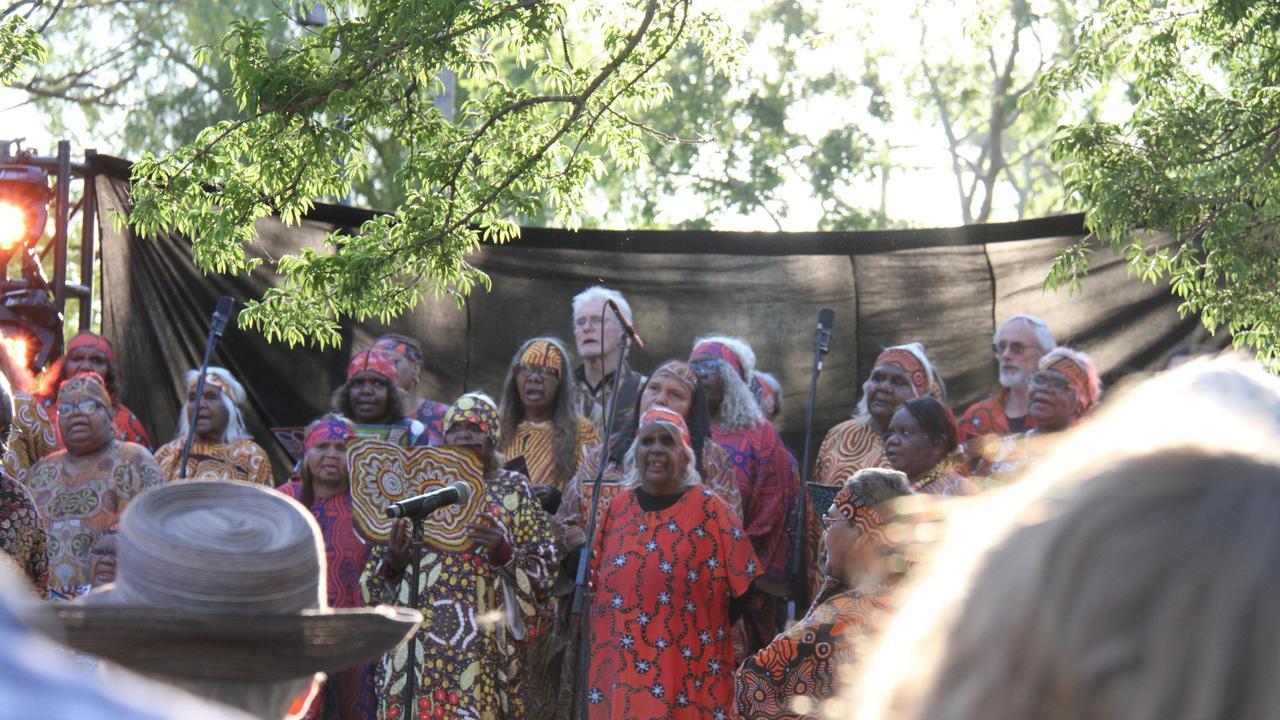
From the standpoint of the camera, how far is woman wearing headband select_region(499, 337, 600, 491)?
8086 millimetres

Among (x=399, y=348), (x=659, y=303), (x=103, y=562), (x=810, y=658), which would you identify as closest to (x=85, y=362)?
(x=399, y=348)

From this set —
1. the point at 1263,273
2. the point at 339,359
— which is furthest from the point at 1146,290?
the point at 339,359

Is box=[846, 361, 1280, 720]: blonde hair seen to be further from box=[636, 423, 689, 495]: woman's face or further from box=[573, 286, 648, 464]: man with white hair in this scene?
box=[573, 286, 648, 464]: man with white hair

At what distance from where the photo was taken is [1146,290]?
27.0ft

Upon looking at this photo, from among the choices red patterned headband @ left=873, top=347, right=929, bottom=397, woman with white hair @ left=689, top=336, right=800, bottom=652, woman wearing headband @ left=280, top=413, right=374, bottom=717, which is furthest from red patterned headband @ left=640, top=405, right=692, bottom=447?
woman wearing headband @ left=280, top=413, right=374, bottom=717

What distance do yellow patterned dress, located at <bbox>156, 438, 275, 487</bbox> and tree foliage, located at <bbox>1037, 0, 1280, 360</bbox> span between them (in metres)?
4.47

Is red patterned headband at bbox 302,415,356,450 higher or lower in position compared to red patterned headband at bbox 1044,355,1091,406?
lower

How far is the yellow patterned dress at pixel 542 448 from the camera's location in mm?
8078

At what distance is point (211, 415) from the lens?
8.48 metres

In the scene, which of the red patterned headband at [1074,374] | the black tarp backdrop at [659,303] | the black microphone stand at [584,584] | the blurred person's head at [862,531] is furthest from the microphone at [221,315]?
the red patterned headband at [1074,374]

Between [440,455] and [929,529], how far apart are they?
231 inches

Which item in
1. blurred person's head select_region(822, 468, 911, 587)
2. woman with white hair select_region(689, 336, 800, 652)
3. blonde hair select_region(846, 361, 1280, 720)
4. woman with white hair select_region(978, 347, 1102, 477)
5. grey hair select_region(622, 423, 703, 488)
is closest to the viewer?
blonde hair select_region(846, 361, 1280, 720)

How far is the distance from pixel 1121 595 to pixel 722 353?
745 cm

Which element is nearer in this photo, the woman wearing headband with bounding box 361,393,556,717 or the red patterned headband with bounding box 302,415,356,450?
the woman wearing headband with bounding box 361,393,556,717
